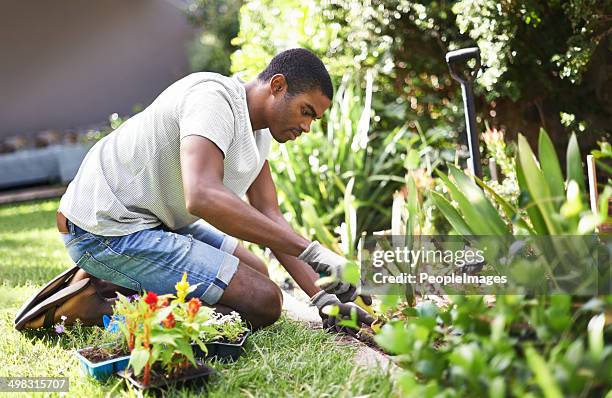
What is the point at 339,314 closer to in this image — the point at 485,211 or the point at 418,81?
the point at 485,211

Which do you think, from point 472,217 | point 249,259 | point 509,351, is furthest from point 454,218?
Result: point 249,259

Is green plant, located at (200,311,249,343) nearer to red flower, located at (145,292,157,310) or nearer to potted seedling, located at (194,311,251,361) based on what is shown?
potted seedling, located at (194,311,251,361)

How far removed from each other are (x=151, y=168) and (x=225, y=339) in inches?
27.9

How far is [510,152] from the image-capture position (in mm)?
3955

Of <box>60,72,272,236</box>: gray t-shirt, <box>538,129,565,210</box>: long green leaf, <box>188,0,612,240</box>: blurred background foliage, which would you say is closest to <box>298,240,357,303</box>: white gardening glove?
<box>60,72,272,236</box>: gray t-shirt

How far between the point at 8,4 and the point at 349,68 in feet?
23.4

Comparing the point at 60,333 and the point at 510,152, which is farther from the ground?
the point at 510,152

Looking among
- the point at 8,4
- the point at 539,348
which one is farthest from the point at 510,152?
the point at 8,4

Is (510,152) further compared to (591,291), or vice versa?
(510,152)

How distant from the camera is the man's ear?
2.60 metres

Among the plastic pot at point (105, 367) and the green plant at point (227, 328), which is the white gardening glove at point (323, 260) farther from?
the plastic pot at point (105, 367)

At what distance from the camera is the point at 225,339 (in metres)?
2.39

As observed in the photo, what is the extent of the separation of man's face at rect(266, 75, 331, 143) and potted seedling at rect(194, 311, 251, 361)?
0.73m

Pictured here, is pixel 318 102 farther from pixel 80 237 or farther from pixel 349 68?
pixel 349 68
